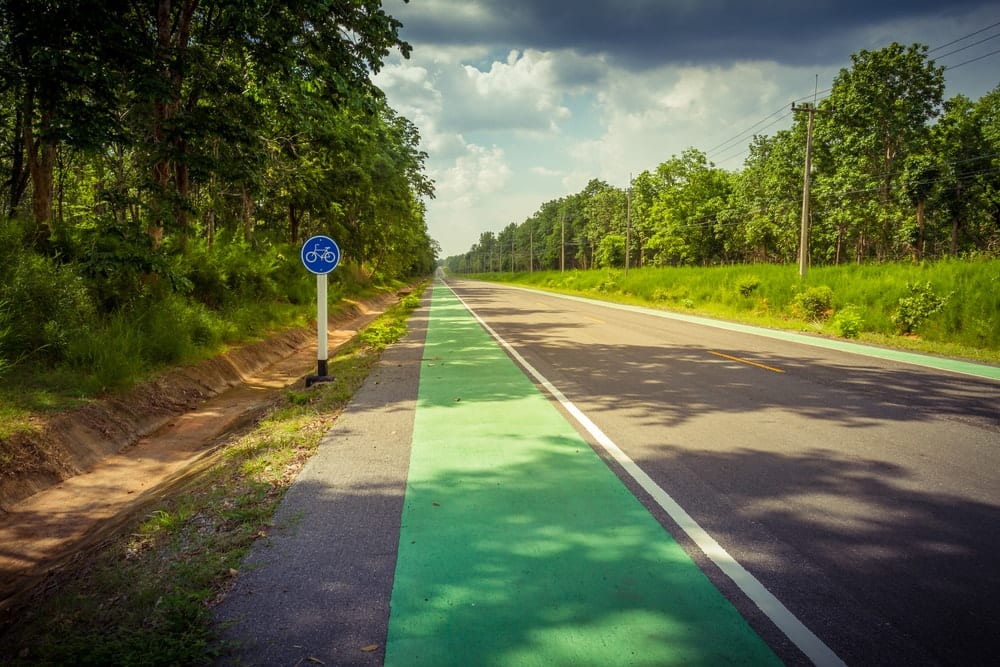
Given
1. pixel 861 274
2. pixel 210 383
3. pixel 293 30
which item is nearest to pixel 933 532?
pixel 210 383

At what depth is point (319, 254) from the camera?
8.40 metres

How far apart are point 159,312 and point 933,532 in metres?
11.1

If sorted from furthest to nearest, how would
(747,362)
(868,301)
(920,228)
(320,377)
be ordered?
1. (920,228)
2. (868,301)
3. (747,362)
4. (320,377)

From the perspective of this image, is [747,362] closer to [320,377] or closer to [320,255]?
[320,377]

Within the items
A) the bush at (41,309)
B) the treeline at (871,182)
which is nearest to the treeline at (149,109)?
the bush at (41,309)

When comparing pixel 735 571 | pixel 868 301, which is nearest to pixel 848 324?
pixel 868 301

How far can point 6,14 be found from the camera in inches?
308

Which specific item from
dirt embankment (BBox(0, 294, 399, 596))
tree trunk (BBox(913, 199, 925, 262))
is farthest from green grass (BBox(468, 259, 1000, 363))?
tree trunk (BBox(913, 199, 925, 262))

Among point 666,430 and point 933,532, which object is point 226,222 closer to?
point 666,430

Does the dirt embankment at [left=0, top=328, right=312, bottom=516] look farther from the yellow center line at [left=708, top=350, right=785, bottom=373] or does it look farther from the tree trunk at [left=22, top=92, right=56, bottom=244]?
the yellow center line at [left=708, top=350, right=785, bottom=373]

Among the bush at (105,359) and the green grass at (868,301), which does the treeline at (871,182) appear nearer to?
the green grass at (868,301)

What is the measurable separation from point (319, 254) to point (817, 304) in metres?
16.7

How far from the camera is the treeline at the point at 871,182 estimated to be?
36.9 meters

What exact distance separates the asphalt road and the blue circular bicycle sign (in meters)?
3.94
